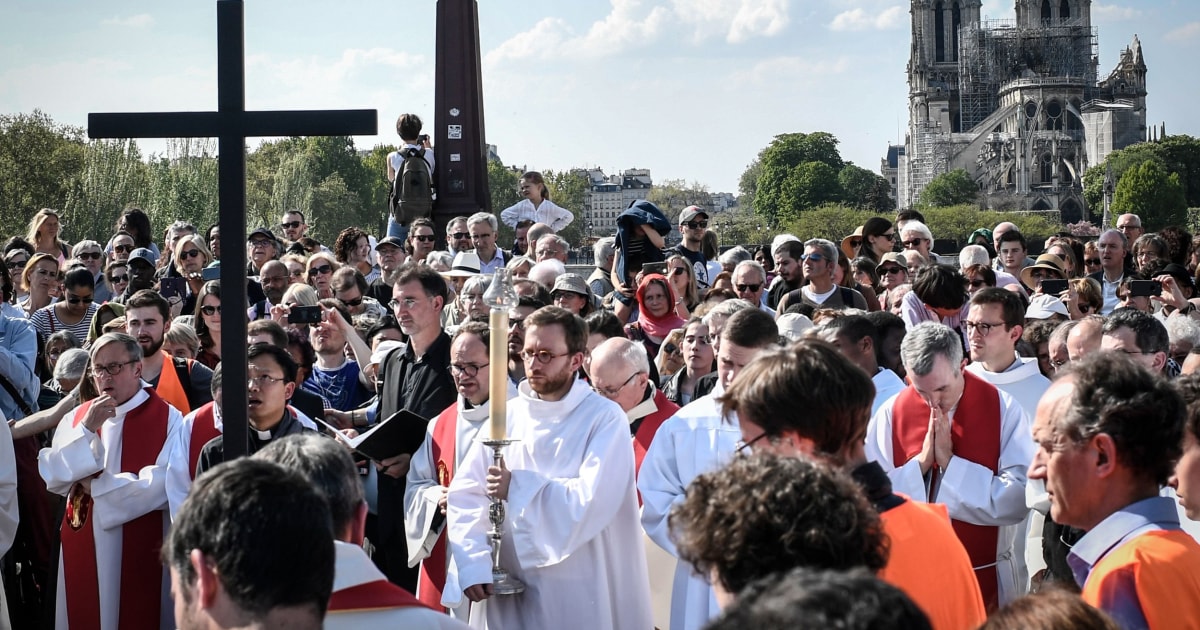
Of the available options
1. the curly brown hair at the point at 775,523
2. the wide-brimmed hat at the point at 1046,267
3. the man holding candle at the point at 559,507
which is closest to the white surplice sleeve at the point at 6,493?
the man holding candle at the point at 559,507

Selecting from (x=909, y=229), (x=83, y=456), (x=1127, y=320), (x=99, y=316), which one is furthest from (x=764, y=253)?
(x=83, y=456)

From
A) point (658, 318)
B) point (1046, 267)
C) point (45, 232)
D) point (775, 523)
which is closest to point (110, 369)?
point (658, 318)

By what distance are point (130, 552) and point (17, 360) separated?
236cm

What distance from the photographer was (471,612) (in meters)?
5.14

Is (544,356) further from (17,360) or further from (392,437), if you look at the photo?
(17,360)

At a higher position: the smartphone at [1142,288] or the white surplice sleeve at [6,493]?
the smartphone at [1142,288]

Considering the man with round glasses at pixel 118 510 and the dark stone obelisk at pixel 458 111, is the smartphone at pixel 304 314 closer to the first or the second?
the man with round glasses at pixel 118 510

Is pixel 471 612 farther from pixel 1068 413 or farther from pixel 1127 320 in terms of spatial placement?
pixel 1127 320

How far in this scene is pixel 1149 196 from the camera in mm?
98812

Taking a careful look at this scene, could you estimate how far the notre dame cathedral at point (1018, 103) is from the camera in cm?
10969

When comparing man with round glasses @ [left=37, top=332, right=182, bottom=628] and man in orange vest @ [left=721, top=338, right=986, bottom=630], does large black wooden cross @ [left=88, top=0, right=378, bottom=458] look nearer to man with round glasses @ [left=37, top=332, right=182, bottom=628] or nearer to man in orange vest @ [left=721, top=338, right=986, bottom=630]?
man with round glasses @ [left=37, top=332, right=182, bottom=628]

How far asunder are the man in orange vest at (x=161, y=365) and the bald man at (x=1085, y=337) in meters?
4.44

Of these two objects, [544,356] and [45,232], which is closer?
[544,356]

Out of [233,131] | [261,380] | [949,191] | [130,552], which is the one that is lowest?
[130,552]
